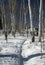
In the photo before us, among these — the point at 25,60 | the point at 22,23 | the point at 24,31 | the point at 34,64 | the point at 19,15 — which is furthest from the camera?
the point at 19,15

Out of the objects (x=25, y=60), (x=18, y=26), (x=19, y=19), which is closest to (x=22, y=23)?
(x=18, y=26)

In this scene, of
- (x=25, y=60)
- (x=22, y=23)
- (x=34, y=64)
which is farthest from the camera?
(x=22, y=23)

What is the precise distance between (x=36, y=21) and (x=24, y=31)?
2108mm

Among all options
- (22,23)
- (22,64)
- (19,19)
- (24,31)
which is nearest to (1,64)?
(22,64)

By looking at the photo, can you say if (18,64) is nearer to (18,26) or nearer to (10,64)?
(10,64)

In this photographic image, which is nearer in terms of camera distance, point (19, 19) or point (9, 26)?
point (9, 26)

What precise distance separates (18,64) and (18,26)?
14.3 meters

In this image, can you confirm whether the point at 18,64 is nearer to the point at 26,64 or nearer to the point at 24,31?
the point at 26,64

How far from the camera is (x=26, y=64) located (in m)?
4.57

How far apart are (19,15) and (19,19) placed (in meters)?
0.37

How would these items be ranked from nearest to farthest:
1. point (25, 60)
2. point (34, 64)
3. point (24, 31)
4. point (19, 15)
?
point (34, 64), point (25, 60), point (24, 31), point (19, 15)

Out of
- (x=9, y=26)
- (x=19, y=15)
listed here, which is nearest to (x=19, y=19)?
(x=19, y=15)

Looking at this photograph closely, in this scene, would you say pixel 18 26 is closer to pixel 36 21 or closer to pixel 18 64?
pixel 36 21

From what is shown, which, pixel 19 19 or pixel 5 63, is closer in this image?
pixel 5 63
